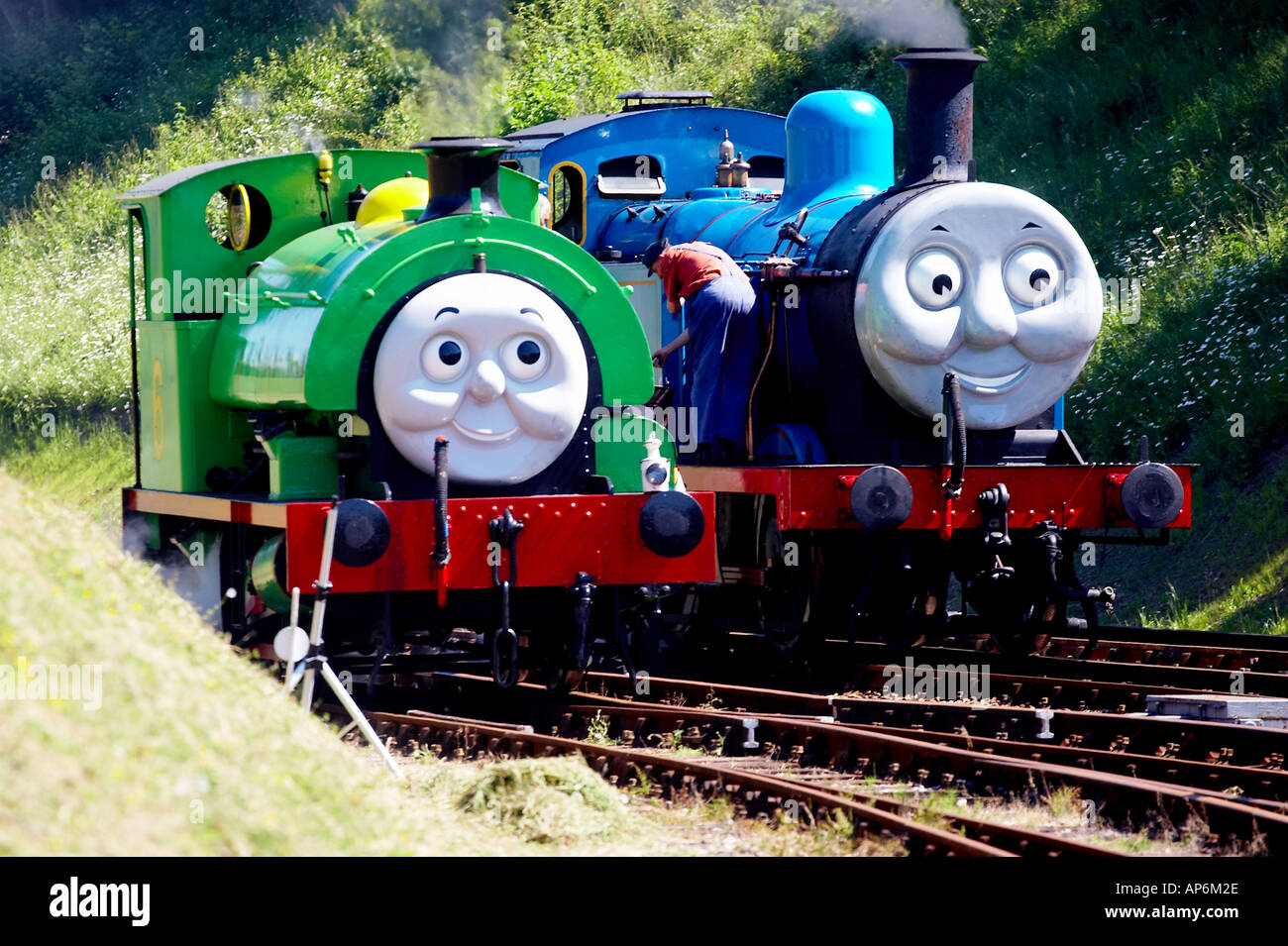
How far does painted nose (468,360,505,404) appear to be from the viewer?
27.3ft

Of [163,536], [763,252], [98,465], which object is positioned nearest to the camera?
[163,536]

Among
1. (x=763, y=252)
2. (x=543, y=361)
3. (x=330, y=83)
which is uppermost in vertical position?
(x=330, y=83)

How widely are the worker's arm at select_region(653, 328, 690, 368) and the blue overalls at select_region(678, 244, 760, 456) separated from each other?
0.04 metres

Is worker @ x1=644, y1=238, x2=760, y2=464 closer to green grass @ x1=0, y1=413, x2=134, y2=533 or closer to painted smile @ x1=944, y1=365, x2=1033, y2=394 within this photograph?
painted smile @ x1=944, y1=365, x2=1033, y2=394

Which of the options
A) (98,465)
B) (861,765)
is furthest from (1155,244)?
(98,465)

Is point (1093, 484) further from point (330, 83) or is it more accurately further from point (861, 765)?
point (330, 83)

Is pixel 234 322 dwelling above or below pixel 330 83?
below

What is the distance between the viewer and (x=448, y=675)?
35.2 feet

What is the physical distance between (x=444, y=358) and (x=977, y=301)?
9.63 ft

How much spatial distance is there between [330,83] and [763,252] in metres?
16.9

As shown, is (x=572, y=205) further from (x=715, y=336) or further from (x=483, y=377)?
(x=483, y=377)

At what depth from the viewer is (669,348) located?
10414 millimetres

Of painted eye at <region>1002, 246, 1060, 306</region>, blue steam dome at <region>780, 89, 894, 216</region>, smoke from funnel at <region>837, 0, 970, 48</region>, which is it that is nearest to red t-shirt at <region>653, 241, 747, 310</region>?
blue steam dome at <region>780, 89, 894, 216</region>
